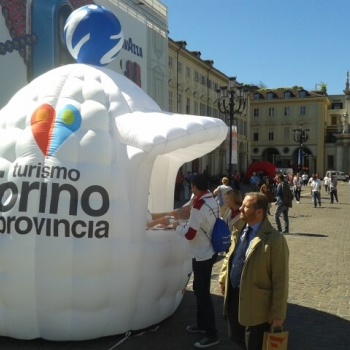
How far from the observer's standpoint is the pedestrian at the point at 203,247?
5.39 m

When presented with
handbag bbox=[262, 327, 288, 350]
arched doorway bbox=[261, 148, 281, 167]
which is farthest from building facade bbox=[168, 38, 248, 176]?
handbag bbox=[262, 327, 288, 350]

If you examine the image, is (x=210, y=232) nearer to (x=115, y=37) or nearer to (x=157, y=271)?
(x=157, y=271)

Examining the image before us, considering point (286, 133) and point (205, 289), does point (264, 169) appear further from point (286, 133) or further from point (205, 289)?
point (205, 289)

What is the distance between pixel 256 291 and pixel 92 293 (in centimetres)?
192

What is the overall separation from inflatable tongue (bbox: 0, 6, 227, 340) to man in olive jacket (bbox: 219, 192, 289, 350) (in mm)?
1404

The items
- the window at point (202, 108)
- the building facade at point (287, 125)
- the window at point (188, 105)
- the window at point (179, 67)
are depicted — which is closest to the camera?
the window at point (179, 67)

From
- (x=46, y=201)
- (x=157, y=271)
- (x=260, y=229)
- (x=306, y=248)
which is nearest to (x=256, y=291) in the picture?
(x=260, y=229)

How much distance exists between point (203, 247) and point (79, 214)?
4.34ft

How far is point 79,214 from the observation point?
5.24m

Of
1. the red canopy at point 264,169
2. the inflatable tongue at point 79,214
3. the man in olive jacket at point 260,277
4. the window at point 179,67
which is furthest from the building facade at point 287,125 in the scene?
the man in olive jacket at point 260,277

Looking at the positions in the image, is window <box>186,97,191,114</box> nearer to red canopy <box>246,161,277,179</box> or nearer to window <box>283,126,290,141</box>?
red canopy <box>246,161,277,179</box>

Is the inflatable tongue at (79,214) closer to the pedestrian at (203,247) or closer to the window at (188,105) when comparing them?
the pedestrian at (203,247)

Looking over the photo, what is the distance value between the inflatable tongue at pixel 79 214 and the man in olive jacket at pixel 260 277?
140 cm

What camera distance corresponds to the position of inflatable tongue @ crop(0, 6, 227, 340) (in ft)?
17.0
